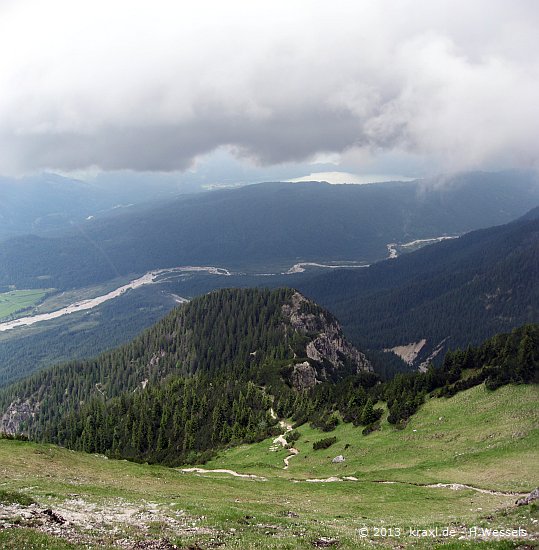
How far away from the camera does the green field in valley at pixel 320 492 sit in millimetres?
30547

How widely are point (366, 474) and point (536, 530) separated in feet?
144

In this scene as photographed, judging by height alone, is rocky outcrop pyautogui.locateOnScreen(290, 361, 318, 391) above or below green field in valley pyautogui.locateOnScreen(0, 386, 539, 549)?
below

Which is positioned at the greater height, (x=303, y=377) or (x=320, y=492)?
(x=320, y=492)

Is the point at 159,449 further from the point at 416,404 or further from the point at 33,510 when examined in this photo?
the point at 33,510

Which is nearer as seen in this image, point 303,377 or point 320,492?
point 320,492

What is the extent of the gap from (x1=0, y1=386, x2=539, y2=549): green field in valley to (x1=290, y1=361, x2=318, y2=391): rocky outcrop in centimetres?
5804

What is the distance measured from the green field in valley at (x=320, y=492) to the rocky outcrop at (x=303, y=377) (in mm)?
58043

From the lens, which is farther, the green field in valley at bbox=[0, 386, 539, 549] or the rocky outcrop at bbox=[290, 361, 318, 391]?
the rocky outcrop at bbox=[290, 361, 318, 391]

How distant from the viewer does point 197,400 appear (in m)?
163

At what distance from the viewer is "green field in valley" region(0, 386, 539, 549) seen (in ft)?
100

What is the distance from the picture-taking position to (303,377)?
166500mm

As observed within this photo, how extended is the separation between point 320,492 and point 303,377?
4239 inches

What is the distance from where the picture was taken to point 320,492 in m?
59.4

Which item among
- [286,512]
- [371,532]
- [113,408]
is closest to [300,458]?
[286,512]
